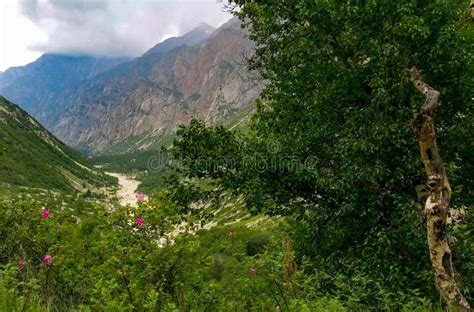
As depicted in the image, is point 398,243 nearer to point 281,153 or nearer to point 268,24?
point 281,153

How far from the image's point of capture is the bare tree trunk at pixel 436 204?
784 cm

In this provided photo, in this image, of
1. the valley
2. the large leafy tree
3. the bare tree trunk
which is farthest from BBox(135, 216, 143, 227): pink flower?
the bare tree trunk

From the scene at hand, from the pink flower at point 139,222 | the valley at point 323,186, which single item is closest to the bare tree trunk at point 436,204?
the valley at point 323,186

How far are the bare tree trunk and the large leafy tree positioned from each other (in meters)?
1.86

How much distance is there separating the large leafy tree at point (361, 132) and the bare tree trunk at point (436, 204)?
1.86m

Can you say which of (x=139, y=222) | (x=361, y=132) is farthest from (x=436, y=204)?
(x=139, y=222)

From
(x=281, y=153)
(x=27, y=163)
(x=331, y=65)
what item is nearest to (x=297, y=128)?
(x=281, y=153)

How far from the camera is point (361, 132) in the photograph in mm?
11734

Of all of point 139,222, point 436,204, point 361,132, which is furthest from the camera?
point 361,132

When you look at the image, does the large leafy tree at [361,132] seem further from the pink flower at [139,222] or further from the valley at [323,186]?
the pink flower at [139,222]

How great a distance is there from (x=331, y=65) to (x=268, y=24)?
2774mm

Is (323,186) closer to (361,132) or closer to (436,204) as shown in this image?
(361,132)

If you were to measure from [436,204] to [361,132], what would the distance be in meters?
4.17

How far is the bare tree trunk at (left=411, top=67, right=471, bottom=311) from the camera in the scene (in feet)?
25.7
